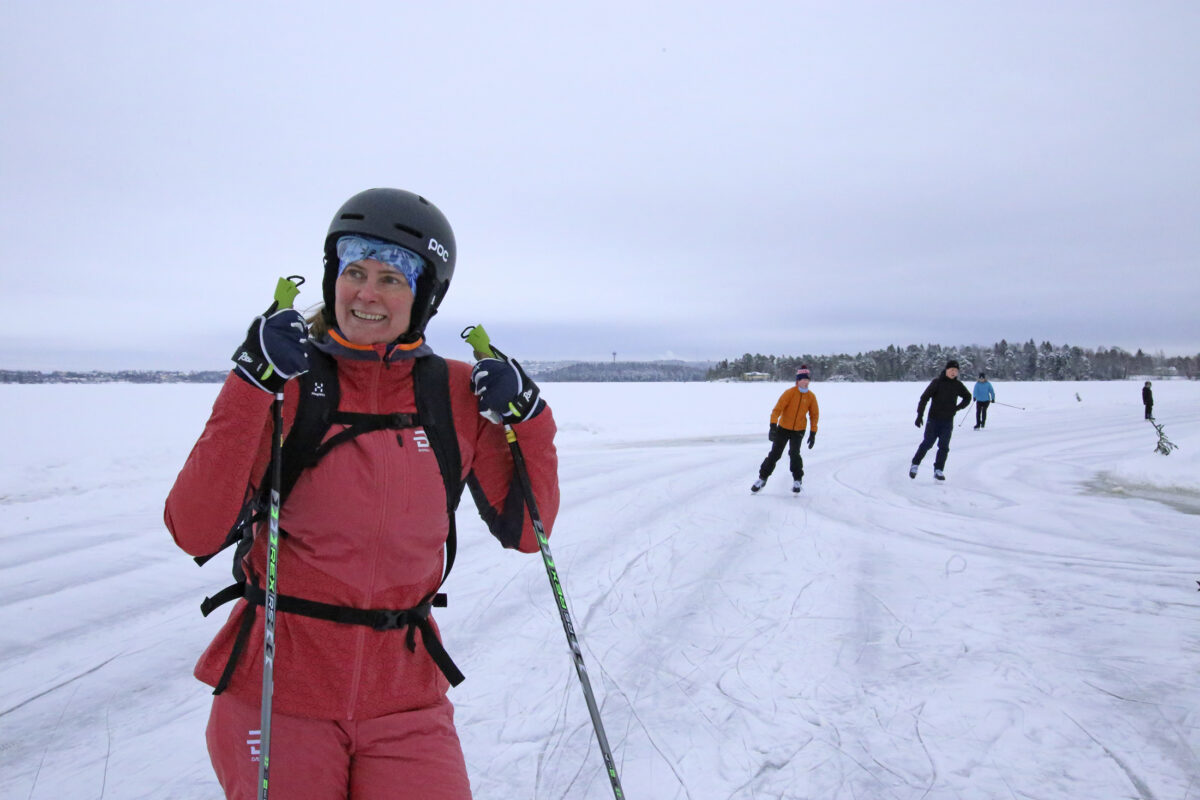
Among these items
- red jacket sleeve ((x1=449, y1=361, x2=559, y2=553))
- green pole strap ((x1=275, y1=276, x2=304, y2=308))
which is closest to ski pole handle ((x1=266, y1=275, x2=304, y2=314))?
green pole strap ((x1=275, y1=276, x2=304, y2=308))

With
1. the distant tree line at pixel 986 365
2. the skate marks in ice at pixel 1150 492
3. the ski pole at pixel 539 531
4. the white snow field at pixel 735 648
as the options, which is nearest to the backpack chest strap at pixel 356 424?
the ski pole at pixel 539 531

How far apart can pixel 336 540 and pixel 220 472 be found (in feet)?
1.08

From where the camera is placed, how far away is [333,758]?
62.9 inches

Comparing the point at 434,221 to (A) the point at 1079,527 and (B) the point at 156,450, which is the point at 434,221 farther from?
(B) the point at 156,450

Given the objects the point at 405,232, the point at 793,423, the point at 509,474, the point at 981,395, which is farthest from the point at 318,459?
the point at 981,395

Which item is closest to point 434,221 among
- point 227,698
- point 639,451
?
point 227,698

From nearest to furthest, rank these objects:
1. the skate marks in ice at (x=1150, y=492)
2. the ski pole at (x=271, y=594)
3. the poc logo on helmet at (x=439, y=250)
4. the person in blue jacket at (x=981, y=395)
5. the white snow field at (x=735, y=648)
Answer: the ski pole at (x=271, y=594) → the poc logo on helmet at (x=439, y=250) → the white snow field at (x=735, y=648) → the skate marks in ice at (x=1150, y=492) → the person in blue jacket at (x=981, y=395)

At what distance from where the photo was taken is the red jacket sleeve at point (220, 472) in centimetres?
157

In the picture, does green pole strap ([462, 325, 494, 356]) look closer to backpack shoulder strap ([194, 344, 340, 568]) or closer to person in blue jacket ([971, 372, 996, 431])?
backpack shoulder strap ([194, 344, 340, 568])

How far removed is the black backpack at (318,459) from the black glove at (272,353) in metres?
0.13

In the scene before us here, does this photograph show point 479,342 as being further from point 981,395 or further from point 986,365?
point 986,365

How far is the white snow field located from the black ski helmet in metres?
1.12

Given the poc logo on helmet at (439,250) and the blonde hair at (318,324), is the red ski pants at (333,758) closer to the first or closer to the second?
the blonde hair at (318,324)

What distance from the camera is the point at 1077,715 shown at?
324 cm
